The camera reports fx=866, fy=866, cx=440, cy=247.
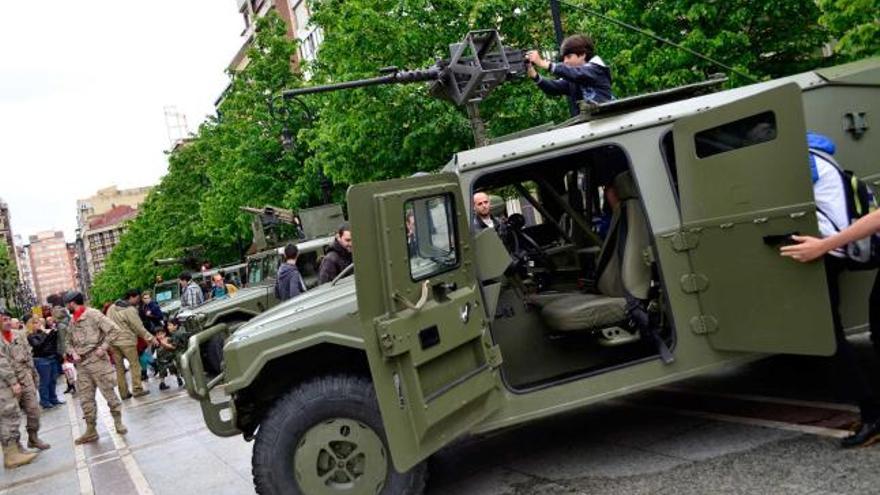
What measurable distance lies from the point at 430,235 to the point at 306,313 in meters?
0.91

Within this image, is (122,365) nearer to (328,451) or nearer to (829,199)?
(328,451)

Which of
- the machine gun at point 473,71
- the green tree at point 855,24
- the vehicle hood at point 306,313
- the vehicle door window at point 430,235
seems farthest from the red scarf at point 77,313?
Answer: the green tree at point 855,24

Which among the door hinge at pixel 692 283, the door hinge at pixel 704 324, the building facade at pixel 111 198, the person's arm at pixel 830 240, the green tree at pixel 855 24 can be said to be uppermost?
the building facade at pixel 111 198

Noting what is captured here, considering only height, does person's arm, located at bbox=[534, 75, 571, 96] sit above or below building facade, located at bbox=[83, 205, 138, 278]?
below

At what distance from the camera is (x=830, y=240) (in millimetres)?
4332

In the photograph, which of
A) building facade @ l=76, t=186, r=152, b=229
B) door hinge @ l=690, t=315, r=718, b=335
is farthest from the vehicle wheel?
building facade @ l=76, t=186, r=152, b=229

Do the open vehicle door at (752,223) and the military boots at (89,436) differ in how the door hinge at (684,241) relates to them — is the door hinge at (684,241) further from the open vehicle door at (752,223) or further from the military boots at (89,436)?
the military boots at (89,436)

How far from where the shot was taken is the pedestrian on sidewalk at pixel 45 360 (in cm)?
1612

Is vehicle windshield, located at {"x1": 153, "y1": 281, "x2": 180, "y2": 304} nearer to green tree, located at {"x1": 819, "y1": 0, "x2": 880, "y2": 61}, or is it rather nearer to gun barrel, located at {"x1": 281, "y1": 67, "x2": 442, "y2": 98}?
green tree, located at {"x1": 819, "y1": 0, "x2": 880, "y2": 61}

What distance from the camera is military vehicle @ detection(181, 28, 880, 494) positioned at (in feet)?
14.4

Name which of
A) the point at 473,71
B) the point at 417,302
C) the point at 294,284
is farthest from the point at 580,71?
the point at 294,284

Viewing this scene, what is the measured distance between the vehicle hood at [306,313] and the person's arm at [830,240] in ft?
7.75

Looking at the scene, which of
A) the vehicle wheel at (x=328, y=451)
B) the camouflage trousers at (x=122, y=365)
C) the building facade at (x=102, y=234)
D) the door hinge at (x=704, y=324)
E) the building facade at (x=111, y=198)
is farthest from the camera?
the building facade at (x=111, y=198)

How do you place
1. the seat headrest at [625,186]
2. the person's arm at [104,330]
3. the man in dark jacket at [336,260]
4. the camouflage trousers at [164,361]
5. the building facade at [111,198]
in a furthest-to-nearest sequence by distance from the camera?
the building facade at [111,198]
the camouflage trousers at [164,361]
the person's arm at [104,330]
the man in dark jacket at [336,260]
the seat headrest at [625,186]
